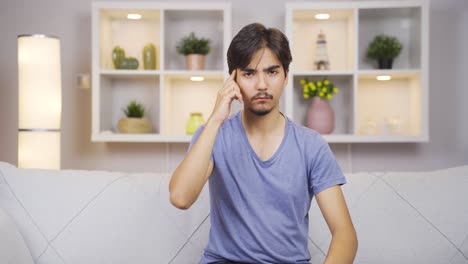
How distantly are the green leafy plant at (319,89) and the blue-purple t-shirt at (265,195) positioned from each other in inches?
82.6

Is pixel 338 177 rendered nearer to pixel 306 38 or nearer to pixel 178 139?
pixel 178 139

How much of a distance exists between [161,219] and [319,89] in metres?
2.12

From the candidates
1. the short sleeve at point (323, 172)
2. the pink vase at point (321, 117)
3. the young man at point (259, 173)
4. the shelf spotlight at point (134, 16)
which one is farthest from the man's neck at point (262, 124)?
the shelf spotlight at point (134, 16)

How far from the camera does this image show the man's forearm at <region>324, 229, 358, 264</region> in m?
A: 1.59

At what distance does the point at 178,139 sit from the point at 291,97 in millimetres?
773

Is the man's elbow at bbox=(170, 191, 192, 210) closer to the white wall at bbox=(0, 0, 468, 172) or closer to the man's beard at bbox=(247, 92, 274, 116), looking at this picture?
the man's beard at bbox=(247, 92, 274, 116)

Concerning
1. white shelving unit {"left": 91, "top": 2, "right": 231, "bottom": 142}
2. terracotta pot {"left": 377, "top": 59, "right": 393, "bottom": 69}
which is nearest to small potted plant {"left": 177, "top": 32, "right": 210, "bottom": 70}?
white shelving unit {"left": 91, "top": 2, "right": 231, "bottom": 142}

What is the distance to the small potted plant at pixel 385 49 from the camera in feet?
12.4

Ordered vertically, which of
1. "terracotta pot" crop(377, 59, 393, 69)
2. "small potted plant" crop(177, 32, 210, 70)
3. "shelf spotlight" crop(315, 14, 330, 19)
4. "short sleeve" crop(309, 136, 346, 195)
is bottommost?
"short sleeve" crop(309, 136, 346, 195)

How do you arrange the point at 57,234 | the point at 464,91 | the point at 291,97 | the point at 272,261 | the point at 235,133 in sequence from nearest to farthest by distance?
1. the point at 272,261
2. the point at 235,133
3. the point at 57,234
4. the point at 291,97
5. the point at 464,91

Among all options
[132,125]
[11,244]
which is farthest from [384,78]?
[11,244]

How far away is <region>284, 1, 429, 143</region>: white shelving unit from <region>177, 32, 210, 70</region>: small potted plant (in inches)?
22.7

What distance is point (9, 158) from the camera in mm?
4164

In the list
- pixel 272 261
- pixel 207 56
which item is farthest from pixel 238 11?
pixel 272 261
